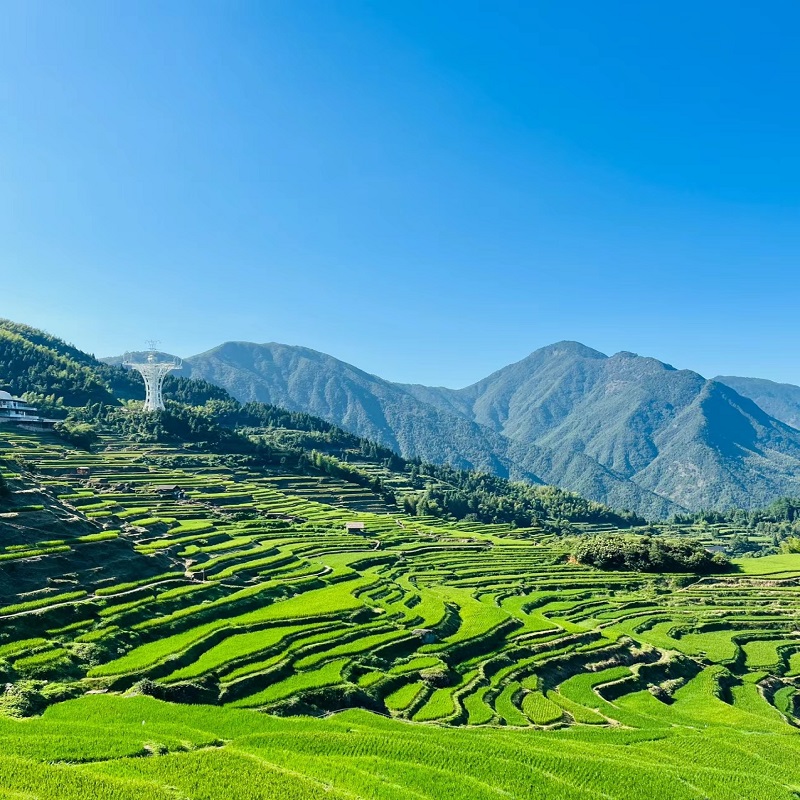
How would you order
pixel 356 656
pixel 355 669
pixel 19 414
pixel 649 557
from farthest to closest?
1. pixel 19 414
2. pixel 649 557
3. pixel 356 656
4. pixel 355 669

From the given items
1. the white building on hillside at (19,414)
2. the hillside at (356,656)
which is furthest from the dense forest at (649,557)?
the white building on hillside at (19,414)

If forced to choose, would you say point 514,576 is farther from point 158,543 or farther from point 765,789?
point 765,789

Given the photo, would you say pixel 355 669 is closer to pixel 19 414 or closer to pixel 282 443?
pixel 19 414

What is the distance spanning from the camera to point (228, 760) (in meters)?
22.1

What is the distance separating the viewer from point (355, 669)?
36.0m

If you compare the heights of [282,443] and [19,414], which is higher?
[282,443]

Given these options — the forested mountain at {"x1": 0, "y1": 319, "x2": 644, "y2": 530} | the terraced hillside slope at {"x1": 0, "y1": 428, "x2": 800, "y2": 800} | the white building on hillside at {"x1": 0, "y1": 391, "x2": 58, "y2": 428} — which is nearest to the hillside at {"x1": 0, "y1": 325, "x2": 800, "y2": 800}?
the terraced hillside slope at {"x1": 0, "y1": 428, "x2": 800, "y2": 800}

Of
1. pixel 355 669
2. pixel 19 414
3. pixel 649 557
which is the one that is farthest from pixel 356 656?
pixel 19 414

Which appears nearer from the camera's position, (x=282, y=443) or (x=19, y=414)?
(x=19, y=414)

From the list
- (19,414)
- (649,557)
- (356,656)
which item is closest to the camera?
(356,656)

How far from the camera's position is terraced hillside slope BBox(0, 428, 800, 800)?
23.2 meters

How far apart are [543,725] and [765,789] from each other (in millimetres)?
10155

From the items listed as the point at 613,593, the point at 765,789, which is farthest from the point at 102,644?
the point at 613,593

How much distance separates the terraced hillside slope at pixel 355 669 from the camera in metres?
23.2
